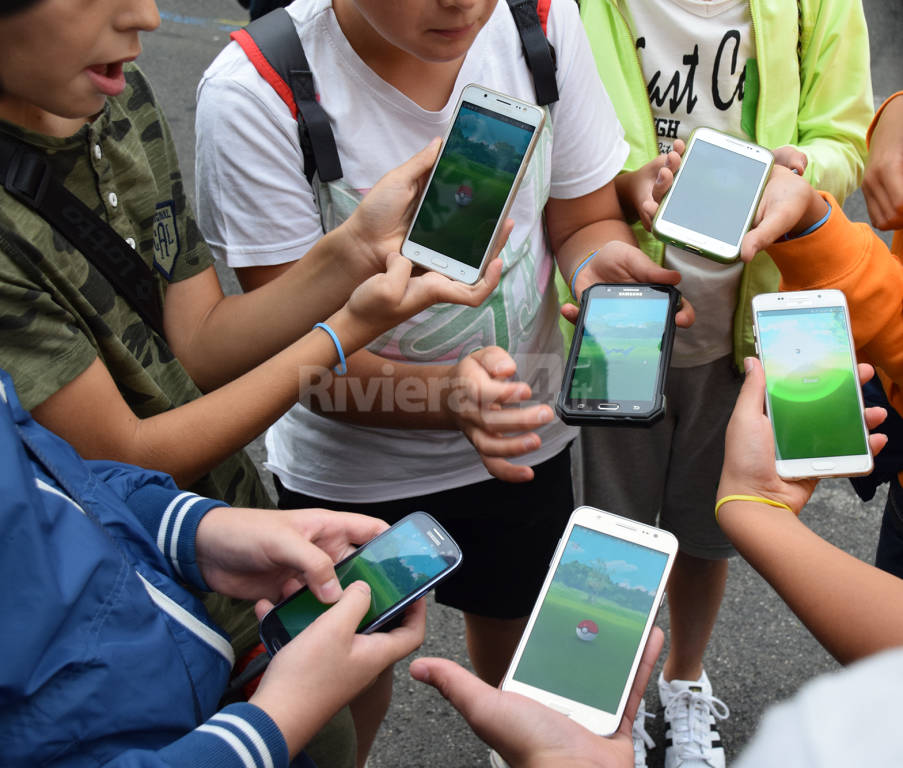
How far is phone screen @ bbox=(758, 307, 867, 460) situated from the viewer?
1503mm

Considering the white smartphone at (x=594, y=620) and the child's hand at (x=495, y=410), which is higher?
the child's hand at (x=495, y=410)

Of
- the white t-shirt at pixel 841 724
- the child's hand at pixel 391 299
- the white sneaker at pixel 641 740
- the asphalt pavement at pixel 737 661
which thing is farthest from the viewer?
the asphalt pavement at pixel 737 661

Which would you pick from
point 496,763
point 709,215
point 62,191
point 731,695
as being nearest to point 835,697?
point 62,191

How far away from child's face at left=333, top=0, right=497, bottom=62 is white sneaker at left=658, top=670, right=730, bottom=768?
174cm

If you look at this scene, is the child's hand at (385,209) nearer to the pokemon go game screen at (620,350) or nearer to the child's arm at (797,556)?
the pokemon go game screen at (620,350)

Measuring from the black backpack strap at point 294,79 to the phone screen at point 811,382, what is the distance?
890mm

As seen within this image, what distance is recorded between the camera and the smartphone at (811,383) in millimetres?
1490

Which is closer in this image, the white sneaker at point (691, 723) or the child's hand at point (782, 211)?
the child's hand at point (782, 211)

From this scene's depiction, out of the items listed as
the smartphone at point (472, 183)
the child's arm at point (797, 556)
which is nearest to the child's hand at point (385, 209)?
the smartphone at point (472, 183)

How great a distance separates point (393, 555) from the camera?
1379mm

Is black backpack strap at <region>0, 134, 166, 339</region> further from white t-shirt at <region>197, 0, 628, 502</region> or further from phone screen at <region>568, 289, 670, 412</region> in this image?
phone screen at <region>568, 289, 670, 412</region>

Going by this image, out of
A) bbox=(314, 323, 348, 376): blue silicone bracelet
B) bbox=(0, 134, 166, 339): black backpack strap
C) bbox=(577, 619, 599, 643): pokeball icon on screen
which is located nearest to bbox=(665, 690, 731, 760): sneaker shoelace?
bbox=(577, 619, 599, 643): pokeball icon on screen

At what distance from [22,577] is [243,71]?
36.2 inches

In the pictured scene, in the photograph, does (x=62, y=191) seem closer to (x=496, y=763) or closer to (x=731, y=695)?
(x=496, y=763)
